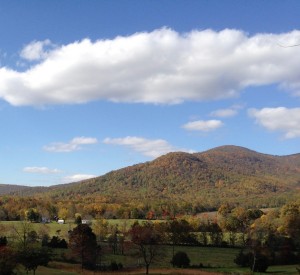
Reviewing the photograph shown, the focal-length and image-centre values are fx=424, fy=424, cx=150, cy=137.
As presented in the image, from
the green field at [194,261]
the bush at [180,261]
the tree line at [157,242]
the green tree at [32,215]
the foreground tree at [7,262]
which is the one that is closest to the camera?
Result: the foreground tree at [7,262]

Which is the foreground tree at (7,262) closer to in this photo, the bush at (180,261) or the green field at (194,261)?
the green field at (194,261)

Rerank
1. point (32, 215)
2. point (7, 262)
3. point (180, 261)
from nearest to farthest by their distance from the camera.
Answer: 1. point (7, 262)
2. point (180, 261)
3. point (32, 215)

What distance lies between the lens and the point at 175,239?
11462 cm

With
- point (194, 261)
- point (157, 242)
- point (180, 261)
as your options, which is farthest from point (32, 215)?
point (180, 261)

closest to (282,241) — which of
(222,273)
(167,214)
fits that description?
(222,273)

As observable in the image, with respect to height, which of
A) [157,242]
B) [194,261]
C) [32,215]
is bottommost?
[194,261]

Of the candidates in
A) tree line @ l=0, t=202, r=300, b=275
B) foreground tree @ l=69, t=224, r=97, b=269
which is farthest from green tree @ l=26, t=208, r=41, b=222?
foreground tree @ l=69, t=224, r=97, b=269

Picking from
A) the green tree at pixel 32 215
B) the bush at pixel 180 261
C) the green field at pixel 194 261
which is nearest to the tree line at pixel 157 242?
the bush at pixel 180 261

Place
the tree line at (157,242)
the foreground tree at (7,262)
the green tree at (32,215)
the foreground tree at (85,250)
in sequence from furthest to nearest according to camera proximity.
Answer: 1. the green tree at (32,215)
2. the foreground tree at (85,250)
3. the tree line at (157,242)
4. the foreground tree at (7,262)

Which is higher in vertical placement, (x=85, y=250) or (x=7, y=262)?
(x=7, y=262)

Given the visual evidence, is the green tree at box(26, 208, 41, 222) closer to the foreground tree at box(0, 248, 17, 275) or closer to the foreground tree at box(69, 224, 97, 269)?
the foreground tree at box(69, 224, 97, 269)

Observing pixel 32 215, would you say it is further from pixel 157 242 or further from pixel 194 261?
pixel 194 261

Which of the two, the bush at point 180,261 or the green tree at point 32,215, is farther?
the green tree at point 32,215

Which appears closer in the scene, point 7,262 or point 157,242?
point 7,262
